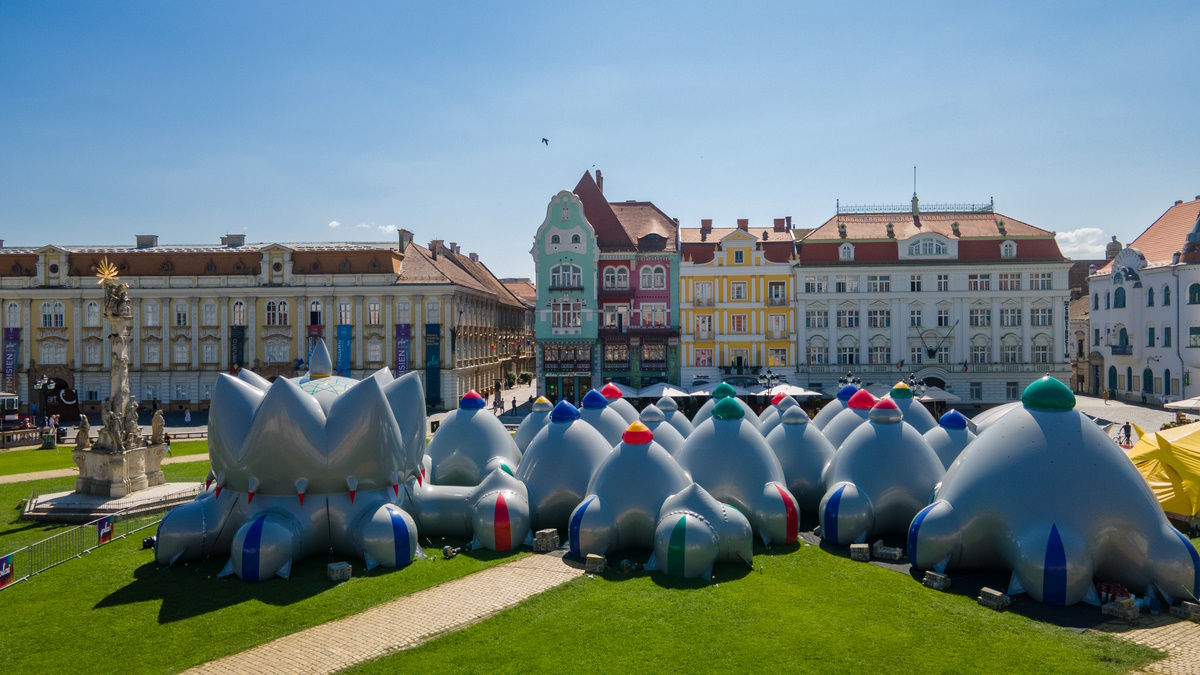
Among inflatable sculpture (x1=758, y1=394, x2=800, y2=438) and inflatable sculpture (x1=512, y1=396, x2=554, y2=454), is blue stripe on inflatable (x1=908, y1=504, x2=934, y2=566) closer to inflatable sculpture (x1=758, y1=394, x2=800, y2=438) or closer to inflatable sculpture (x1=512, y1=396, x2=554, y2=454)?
inflatable sculpture (x1=758, y1=394, x2=800, y2=438)

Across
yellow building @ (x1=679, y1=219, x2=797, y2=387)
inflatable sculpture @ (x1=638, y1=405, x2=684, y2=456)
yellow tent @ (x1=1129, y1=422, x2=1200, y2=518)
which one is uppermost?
yellow building @ (x1=679, y1=219, x2=797, y2=387)

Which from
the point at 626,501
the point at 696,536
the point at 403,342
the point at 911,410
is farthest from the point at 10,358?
the point at 911,410

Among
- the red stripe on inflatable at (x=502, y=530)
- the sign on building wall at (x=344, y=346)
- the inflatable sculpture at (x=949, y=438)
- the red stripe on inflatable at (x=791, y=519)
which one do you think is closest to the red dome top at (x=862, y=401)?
the inflatable sculpture at (x=949, y=438)

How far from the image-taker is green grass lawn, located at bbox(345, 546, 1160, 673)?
36.8 feet

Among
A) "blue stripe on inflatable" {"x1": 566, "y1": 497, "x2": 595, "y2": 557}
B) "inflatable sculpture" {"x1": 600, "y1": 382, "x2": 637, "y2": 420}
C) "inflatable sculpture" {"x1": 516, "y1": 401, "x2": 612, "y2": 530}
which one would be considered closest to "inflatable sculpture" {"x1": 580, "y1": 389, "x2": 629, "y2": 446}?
"inflatable sculpture" {"x1": 600, "y1": 382, "x2": 637, "y2": 420}

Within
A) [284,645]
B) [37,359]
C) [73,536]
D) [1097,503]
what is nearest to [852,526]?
[1097,503]

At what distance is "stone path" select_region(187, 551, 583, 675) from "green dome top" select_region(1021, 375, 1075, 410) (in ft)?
31.9

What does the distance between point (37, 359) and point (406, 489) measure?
147ft

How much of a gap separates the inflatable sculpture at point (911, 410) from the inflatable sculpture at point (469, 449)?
11.5 metres

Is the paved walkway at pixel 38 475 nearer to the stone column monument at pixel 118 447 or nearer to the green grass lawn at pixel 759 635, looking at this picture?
the stone column monument at pixel 118 447

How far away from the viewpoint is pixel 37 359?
49156mm

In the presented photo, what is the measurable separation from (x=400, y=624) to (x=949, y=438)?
602 inches

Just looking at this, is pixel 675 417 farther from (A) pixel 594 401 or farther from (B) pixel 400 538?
(B) pixel 400 538

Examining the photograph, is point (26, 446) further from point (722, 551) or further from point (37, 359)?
point (722, 551)
